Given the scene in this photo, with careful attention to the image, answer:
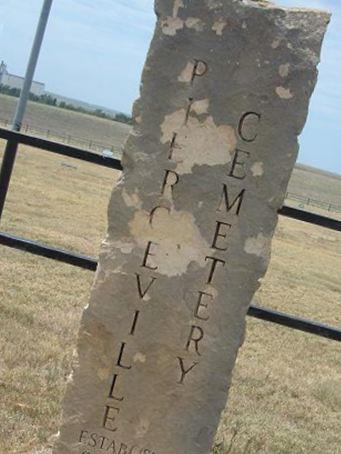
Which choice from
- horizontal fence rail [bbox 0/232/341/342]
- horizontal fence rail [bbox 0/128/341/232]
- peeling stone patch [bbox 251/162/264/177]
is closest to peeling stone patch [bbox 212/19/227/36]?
peeling stone patch [bbox 251/162/264/177]

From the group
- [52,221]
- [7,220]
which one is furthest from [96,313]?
[52,221]

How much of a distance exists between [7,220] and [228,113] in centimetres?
933

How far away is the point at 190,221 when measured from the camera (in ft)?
11.1

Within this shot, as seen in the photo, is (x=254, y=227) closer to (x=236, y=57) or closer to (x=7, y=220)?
(x=236, y=57)

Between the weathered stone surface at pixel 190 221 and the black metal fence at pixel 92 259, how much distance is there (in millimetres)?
1020

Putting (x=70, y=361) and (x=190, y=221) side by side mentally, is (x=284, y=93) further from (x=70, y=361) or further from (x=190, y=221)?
(x=70, y=361)

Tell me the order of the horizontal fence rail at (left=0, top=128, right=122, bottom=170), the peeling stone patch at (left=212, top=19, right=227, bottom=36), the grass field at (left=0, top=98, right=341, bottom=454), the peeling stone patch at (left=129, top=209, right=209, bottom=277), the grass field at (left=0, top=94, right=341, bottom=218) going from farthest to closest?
1. the grass field at (left=0, top=94, right=341, bottom=218)
2. the horizontal fence rail at (left=0, top=128, right=122, bottom=170)
3. the grass field at (left=0, top=98, right=341, bottom=454)
4. the peeling stone patch at (left=129, top=209, right=209, bottom=277)
5. the peeling stone patch at (left=212, top=19, right=227, bottom=36)

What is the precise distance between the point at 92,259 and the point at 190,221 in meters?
1.31

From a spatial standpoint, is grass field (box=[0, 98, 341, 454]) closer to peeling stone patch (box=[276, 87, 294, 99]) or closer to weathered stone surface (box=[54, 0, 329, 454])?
weathered stone surface (box=[54, 0, 329, 454])

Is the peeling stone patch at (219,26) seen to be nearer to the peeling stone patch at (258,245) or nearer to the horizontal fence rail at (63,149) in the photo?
the peeling stone patch at (258,245)

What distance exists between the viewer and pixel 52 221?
1409cm

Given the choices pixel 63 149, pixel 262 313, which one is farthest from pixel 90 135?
pixel 262 313

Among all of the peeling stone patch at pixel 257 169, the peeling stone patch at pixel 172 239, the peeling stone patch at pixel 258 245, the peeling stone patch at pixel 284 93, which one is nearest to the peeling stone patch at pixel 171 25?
the peeling stone patch at pixel 284 93

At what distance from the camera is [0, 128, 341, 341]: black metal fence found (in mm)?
4453
